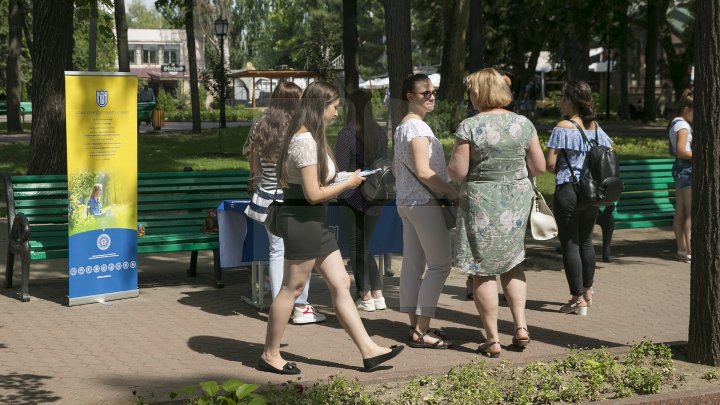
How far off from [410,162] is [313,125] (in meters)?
0.90

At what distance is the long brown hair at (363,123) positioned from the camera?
316 inches

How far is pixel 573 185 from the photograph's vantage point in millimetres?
8383

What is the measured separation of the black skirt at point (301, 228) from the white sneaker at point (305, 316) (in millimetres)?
1683

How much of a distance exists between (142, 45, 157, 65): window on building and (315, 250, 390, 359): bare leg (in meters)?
119

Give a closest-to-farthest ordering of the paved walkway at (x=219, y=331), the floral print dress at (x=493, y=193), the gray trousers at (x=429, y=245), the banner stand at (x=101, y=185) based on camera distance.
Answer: the paved walkway at (x=219, y=331)
the floral print dress at (x=493, y=193)
the gray trousers at (x=429, y=245)
the banner stand at (x=101, y=185)

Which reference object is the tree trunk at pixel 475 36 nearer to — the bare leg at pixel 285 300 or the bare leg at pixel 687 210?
the bare leg at pixel 687 210

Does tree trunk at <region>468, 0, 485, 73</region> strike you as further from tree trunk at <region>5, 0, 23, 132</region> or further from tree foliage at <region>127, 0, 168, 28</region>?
tree foliage at <region>127, 0, 168, 28</region>

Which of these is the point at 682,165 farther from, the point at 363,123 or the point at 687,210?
the point at 363,123

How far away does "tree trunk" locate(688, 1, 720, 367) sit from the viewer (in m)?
6.55

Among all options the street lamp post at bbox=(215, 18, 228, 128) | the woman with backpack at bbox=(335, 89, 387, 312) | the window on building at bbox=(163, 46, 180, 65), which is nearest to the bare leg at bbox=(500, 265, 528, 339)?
the woman with backpack at bbox=(335, 89, 387, 312)

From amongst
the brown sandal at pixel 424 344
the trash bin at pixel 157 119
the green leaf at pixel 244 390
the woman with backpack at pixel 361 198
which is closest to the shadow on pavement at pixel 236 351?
the brown sandal at pixel 424 344

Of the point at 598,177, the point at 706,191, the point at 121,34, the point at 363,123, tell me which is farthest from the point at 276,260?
the point at 121,34

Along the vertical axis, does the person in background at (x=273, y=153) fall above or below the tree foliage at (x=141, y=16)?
below

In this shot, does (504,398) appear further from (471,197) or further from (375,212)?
(375,212)
